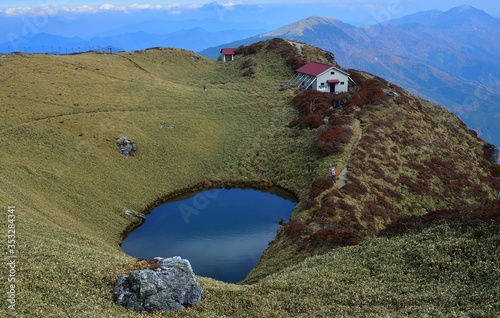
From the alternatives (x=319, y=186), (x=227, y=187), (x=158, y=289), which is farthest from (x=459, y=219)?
(x=227, y=187)

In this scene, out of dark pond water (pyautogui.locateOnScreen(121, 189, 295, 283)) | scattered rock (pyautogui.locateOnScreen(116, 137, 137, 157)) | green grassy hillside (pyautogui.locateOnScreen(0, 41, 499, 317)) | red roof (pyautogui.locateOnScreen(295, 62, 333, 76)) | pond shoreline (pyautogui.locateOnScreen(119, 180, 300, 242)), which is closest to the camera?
green grassy hillside (pyautogui.locateOnScreen(0, 41, 499, 317))

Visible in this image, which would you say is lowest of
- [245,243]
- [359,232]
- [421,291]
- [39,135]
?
[245,243]

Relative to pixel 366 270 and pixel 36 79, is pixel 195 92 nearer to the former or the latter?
pixel 36 79

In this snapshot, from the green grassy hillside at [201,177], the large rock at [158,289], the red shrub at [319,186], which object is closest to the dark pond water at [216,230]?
the green grassy hillside at [201,177]

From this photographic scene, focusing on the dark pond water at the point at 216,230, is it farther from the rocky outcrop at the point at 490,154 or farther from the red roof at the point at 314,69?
the rocky outcrop at the point at 490,154

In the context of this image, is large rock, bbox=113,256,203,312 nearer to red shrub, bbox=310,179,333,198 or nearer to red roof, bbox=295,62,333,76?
red shrub, bbox=310,179,333,198

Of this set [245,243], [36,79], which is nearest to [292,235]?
[245,243]

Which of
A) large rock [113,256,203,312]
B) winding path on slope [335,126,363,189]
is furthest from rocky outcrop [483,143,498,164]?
large rock [113,256,203,312]

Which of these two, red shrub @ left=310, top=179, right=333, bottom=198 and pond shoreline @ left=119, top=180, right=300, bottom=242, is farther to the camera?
pond shoreline @ left=119, top=180, right=300, bottom=242
